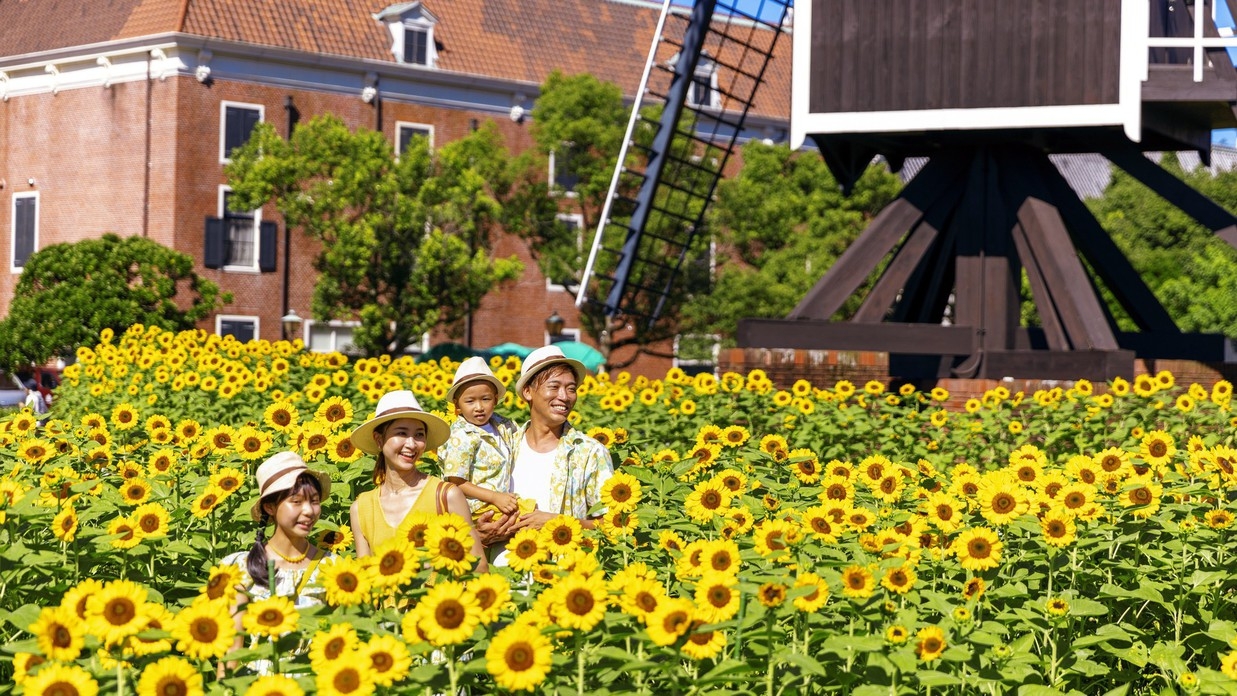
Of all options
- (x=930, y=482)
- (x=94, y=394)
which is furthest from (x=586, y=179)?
(x=930, y=482)

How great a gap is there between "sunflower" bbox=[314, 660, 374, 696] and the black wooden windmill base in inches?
574

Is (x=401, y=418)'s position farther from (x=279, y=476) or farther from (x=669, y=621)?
(x=669, y=621)

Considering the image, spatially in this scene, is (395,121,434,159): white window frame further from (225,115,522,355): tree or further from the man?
the man

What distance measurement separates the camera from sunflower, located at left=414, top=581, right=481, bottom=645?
14.2ft

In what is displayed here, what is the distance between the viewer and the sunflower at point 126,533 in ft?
18.8

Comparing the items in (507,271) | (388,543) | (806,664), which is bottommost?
(806,664)

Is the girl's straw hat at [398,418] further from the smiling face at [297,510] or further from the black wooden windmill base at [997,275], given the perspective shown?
the black wooden windmill base at [997,275]

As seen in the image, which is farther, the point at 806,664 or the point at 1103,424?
the point at 1103,424

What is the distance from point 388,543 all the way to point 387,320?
112 feet

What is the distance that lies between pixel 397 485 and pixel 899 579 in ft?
6.78

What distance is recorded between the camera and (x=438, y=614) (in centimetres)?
436

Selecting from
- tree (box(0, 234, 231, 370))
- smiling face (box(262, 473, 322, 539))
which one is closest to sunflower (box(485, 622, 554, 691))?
smiling face (box(262, 473, 322, 539))

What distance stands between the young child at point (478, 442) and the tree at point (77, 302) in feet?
72.3

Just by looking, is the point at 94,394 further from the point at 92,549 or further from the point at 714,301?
the point at 714,301
